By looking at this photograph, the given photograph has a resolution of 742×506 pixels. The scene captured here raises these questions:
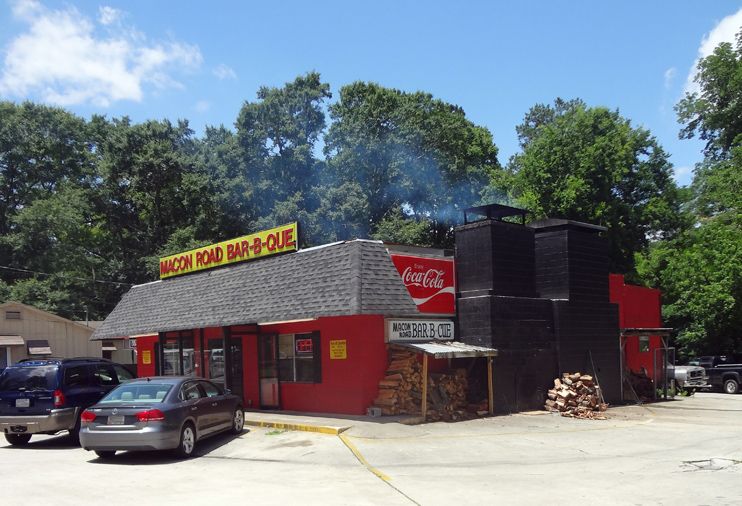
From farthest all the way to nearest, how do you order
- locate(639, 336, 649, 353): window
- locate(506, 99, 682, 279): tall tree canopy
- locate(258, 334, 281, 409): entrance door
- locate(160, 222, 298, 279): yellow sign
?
locate(506, 99, 682, 279): tall tree canopy < locate(639, 336, 649, 353): window < locate(160, 222, 298, 279): yellow sign < locate(258, 334, 281, 409): entrance door

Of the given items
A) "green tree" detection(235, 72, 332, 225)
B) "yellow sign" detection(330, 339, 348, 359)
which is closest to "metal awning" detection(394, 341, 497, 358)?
"yellow sign" detection(330, 339, 348, 359)

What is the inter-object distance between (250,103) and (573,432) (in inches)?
1545

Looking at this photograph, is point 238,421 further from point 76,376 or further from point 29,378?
point 29,378

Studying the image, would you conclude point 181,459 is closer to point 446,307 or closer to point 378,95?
point 446,307

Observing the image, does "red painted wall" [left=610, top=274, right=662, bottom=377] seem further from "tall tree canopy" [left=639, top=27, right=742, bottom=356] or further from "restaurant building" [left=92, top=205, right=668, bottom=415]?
"tall tree canopy" [left=639, top=27, right=742, bottom=356]

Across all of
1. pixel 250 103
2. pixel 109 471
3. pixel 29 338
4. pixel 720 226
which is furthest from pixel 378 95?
pixel 109 471

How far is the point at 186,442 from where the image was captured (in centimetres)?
1152

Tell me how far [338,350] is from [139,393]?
5672mm

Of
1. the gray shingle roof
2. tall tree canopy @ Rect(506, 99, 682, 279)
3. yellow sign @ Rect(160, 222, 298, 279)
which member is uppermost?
tall tree canopy @ Rect(506, 99, 682, 279)

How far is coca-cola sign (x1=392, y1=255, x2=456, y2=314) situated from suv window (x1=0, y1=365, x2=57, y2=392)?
8421 millimetres

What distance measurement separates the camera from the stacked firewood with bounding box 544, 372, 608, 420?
1680cm

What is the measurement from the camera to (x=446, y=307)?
671 inches

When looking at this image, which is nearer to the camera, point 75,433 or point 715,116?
point 75,433

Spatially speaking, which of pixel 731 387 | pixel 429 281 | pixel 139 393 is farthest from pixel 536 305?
pixel 731 387
